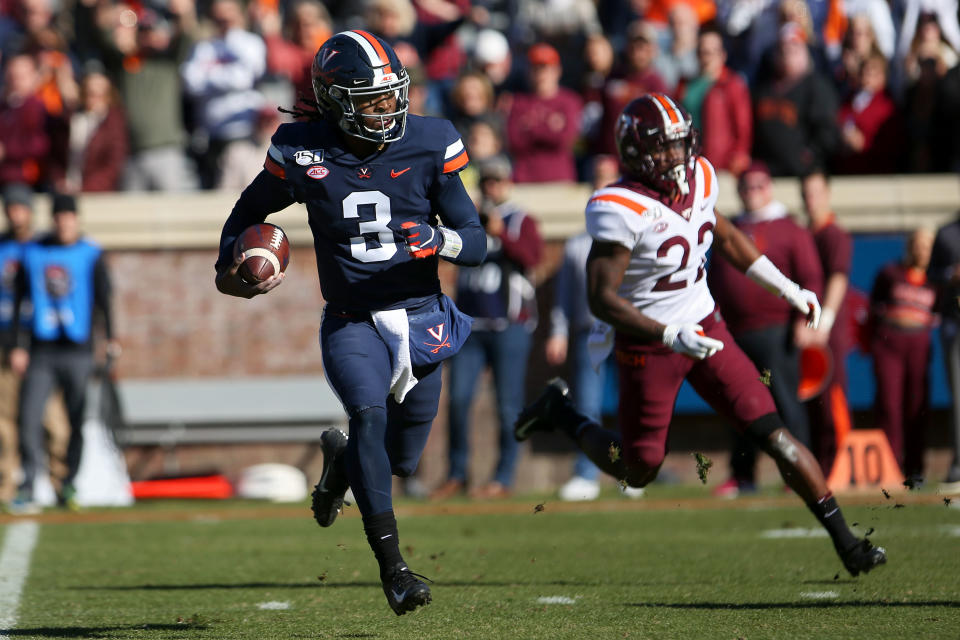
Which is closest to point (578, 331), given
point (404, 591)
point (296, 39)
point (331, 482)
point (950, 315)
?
point (950, 315)

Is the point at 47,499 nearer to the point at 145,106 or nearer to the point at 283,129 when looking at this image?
the point at 145,106

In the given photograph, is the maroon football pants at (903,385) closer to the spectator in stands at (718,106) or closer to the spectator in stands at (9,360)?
the spectator in stands at (718,106)

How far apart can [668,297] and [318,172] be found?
1.52 meters

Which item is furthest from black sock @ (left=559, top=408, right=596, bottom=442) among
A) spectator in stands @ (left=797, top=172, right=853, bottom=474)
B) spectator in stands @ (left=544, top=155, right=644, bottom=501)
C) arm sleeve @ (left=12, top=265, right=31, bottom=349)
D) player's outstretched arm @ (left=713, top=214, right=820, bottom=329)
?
arm sleeve @ (left=12, top=265, right=31, bottom=349)

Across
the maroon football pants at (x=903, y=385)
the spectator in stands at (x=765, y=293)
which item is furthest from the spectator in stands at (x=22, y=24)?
the maroon football pants at (x=903, y=385)

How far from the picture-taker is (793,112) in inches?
396

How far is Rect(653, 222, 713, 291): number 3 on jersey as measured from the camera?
216 inches

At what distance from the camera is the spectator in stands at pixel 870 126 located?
10.2 metres

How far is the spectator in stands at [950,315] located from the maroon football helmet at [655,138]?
3.39 metres

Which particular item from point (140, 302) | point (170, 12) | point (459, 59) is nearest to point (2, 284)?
point (140, 302)

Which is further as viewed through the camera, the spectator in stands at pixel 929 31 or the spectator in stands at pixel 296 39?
the spectator in stands at pixel 296 39

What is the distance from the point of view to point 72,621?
4941 millimetres

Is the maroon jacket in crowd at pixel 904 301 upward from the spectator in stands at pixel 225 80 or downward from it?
downward

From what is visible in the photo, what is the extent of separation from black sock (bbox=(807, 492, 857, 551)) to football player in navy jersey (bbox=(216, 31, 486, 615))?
4.76 ft
